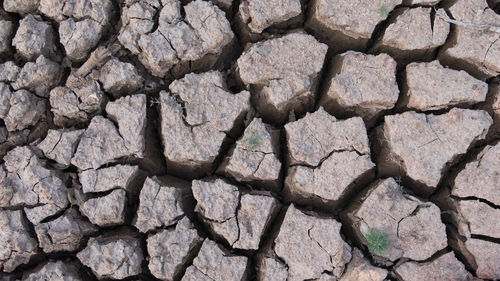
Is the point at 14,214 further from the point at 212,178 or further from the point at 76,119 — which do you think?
the point at 212,178

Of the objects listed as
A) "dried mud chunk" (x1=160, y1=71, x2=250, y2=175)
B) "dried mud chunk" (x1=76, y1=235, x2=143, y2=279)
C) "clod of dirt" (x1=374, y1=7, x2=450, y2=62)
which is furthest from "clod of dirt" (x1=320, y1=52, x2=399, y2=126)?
"dried mud chunk" (x1=76, y1=235, x2=143, y2=279)

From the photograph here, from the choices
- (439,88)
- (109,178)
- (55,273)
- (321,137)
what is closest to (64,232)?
(55,273)

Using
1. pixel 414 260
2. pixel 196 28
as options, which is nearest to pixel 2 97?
pixel 196 28

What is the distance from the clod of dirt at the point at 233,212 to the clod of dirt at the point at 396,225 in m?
0.46

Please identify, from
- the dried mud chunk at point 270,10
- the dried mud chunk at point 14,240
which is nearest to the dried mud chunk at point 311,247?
the dried mud chunk at point 270,10

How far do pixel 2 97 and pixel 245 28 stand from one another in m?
1.40

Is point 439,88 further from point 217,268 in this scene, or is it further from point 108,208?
point 108,208

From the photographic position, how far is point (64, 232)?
7.94ft

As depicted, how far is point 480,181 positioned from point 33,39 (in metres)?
2.54

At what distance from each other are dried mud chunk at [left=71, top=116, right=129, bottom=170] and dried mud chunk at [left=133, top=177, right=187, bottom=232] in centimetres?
25

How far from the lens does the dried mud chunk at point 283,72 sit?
253 cm

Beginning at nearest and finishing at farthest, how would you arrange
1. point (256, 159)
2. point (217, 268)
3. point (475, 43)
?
point (217, 268) < point (256, 159) < point (475, 43)

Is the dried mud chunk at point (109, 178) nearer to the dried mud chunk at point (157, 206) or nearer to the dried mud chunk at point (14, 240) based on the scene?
the dried mud chunk at point (157, 206)

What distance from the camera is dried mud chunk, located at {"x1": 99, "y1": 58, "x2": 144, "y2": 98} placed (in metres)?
2.59
